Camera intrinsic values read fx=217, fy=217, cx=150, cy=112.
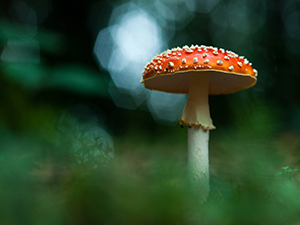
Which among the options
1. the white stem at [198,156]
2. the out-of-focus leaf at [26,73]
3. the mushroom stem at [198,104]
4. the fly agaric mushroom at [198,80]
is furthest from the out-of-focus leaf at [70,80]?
the white stem at [198,156]

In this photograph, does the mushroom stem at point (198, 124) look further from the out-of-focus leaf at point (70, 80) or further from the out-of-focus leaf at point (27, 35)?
the out-of-focus leaf at point (27, 35)

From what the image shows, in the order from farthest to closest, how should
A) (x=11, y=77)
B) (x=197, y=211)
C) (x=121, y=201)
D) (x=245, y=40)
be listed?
(x=245, y=40) → (x=11, y=77) → (x=197, y=211) → (x=121, y=201)

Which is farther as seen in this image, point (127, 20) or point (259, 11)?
point (127, 20)

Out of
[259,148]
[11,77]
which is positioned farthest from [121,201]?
[259,148]

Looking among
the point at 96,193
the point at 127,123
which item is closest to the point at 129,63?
the point at 127,123

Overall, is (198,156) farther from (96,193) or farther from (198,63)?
(96,193)

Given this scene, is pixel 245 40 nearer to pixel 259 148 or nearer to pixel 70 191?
pixel 259 148

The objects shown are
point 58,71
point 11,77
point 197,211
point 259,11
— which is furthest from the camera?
point 259,11

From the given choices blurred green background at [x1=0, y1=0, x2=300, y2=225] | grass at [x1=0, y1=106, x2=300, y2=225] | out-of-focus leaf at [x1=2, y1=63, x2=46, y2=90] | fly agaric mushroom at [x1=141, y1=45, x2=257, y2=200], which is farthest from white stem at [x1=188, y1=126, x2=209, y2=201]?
out-of-focus leaf at [x1=2, y1=63, x2=46, y2=90]
